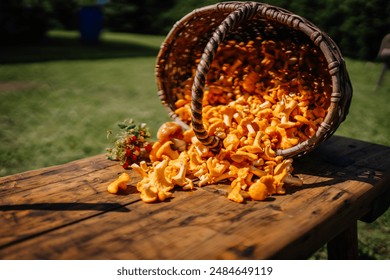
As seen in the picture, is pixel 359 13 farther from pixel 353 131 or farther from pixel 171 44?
pixel 171 44

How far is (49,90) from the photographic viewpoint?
6223 millimetres

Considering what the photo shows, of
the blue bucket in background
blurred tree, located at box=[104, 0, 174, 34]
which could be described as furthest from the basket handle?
blurred tree, located at box=[104, 0, 174, 34]

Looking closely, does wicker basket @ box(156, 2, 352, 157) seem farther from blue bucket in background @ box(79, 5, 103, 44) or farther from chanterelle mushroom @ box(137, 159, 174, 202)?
blue bucket in background @ box(79, 5, 103, 44)

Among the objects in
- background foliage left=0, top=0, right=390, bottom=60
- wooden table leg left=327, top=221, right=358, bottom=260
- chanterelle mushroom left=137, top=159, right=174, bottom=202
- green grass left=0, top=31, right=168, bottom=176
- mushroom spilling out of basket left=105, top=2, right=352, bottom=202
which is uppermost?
background foliage left=0, top=0, right=390, bottom=60

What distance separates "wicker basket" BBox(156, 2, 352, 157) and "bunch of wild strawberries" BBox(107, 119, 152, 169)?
26 centimetres

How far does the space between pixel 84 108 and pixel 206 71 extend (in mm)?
4041

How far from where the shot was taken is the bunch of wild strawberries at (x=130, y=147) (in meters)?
1.98

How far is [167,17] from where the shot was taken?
16859 mm

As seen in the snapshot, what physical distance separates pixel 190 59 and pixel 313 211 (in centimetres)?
145

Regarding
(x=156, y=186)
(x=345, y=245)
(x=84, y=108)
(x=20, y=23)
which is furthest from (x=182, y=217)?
(x=20, y=23)

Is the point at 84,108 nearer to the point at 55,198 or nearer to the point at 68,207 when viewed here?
the point at 55,198

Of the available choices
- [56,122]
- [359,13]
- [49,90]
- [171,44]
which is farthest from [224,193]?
[359,13]

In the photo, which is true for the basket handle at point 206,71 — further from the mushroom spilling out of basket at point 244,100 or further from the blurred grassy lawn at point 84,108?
the blurred grassy lawn at point 84,108

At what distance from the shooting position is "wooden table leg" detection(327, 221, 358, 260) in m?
1.73
